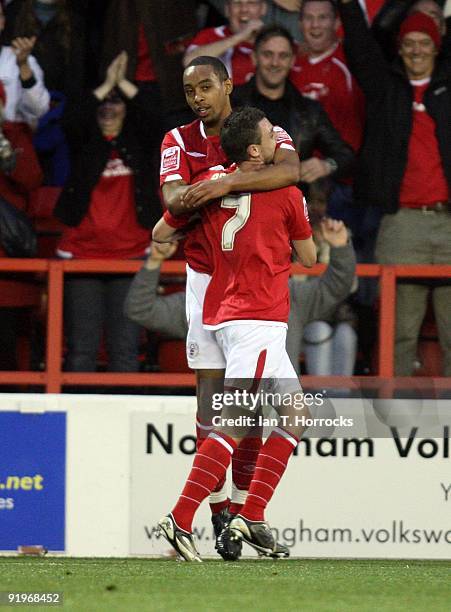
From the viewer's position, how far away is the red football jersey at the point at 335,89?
29.3 feet

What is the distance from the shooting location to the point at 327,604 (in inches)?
177

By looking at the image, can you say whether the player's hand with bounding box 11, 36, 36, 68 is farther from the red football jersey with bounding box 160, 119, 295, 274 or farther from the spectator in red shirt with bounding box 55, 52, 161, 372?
the red football jersey with bounding box 160, 119, 295, 274

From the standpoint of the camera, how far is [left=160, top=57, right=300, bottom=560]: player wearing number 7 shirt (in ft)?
19.5

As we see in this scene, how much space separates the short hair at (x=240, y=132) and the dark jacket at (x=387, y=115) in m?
2.82

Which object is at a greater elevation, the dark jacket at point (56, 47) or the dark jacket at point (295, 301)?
the dark jacket at point (56, 47)

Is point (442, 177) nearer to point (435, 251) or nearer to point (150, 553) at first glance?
point (435, 251)

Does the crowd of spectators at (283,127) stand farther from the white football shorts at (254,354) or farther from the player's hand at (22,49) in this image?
the white football shorts at (254,354)

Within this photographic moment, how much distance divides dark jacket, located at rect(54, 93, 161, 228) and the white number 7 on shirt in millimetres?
2829

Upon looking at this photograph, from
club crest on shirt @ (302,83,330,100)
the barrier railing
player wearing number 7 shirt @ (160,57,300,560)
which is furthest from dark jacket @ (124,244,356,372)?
player wearing number 7 shirt @ (160,57,300,560)

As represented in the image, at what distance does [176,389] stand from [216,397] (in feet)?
7.83

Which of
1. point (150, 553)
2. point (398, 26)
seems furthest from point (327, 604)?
point (398, 26)

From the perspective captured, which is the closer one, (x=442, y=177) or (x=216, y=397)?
(x=216, y=397)

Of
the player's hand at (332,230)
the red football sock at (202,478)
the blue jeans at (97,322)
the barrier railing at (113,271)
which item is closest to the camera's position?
→ the red football sock at (202,478)

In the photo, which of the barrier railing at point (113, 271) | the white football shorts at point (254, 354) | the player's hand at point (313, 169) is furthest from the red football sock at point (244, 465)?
the player's hand at point (313, 169)
